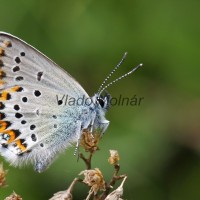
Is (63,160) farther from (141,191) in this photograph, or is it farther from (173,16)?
(173,16)

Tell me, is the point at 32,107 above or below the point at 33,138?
above

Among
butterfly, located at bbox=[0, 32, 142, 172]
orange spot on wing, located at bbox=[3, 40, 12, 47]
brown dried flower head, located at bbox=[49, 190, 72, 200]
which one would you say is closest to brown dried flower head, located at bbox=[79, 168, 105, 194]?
brown dried flower head, located at bbox=[49, 190, 72, 200]

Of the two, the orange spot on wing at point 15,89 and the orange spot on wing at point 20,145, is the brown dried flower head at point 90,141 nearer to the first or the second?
the orange spot on wing at point 20,145

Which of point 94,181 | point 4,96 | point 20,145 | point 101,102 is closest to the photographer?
point 94,181

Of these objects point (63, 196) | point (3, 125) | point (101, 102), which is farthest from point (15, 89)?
point (63, 196)

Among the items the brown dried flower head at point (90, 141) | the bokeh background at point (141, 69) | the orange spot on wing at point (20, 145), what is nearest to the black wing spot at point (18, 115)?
the orange spot on wing at point (20, 145)

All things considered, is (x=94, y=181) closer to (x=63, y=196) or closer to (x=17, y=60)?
(x=63, y=196)
